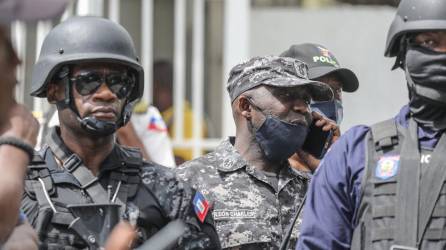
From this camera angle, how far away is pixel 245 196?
612 cm

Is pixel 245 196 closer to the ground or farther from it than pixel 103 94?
closer to the ground

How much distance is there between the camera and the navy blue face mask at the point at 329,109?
6.73 meters

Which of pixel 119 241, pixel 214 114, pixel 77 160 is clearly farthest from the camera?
pixel 214 114

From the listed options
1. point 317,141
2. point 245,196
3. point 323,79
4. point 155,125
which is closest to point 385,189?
point 245,196

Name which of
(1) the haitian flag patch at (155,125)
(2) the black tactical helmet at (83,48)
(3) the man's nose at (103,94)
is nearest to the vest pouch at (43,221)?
(3) the man's nose at (103,94)

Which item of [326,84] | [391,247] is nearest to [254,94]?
[326,84]

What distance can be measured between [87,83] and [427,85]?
A: 1299 mm

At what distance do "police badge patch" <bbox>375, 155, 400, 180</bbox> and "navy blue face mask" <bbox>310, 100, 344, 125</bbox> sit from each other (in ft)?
5.11

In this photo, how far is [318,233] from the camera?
5180mm

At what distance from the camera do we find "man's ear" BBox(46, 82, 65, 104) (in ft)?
18.6

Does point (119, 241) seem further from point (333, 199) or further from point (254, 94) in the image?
point (254, 94)

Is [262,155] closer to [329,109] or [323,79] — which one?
[329,109]

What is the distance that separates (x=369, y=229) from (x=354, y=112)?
6014 mm

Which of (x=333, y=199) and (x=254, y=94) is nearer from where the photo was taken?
(x=333, y=199)
